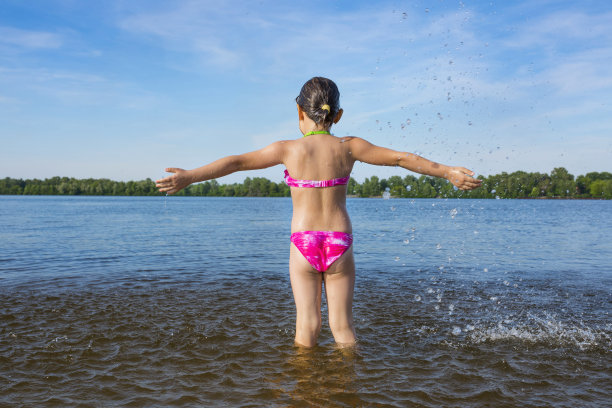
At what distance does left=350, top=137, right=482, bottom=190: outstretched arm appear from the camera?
402cm

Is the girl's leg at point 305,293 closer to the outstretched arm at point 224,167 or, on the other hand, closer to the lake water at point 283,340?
the lake water at point 283,340

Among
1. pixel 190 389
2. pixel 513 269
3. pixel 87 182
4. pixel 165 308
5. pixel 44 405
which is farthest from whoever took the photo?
pixel 87 182

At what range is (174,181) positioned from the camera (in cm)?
381

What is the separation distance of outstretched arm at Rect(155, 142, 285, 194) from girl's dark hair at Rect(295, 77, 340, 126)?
1.50 feet

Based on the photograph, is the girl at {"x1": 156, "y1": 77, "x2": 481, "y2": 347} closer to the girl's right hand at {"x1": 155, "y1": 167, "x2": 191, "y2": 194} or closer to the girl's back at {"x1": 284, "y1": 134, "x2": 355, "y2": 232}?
the girl's back at {"x1": 284, "y1": 134, "x2": 355, "y2": 232}

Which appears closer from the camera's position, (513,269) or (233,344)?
(233,344)

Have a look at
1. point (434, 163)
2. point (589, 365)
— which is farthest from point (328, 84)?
point (589, 365)

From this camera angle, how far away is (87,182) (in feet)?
513

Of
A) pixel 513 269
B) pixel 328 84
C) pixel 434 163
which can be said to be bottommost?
pixel 513 269

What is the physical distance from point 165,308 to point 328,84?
5.44 meters

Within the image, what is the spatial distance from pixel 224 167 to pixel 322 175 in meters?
0.95

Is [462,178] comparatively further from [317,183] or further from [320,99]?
[320,99]

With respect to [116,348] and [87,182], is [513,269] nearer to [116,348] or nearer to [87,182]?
[116,348]

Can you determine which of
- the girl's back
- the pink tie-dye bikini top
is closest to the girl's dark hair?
the girl's back
